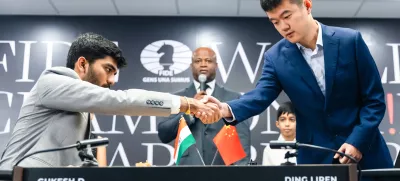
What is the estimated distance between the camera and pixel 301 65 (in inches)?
88.4

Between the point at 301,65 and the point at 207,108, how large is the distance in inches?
19.8

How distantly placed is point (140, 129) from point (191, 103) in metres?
3.53

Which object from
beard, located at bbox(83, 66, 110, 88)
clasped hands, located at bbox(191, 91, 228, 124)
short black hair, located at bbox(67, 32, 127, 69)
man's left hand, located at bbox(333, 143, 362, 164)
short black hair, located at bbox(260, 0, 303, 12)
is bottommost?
man's left hand, located at bbox(333, 143, 362, 164)

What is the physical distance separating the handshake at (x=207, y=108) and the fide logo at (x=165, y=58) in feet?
11.4

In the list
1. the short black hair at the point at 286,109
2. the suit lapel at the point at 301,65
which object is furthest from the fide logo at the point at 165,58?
the suit lapel at the point at 301,65

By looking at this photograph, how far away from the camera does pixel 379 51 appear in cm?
615

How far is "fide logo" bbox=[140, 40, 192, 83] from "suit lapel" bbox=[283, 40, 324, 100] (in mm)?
3684

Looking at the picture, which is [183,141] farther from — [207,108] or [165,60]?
[165,60]

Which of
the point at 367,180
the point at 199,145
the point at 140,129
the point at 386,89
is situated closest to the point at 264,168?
the point at 367,180

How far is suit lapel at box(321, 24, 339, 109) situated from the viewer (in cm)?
214

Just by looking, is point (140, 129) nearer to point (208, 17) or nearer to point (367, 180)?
point (208, 17)

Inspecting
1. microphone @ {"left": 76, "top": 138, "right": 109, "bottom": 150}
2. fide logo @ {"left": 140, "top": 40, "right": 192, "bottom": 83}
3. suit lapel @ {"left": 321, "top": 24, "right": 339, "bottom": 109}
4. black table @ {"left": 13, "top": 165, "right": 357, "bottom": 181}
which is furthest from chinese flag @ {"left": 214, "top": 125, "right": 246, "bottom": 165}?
fide logo @ {"left": 140, "top": 40, "right": 192, "bottom": 83}

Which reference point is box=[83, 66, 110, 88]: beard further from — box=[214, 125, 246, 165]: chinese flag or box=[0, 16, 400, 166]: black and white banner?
box=[0, 16, 400, 166]: black and white banner

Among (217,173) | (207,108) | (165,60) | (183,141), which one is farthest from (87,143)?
(165,60)
